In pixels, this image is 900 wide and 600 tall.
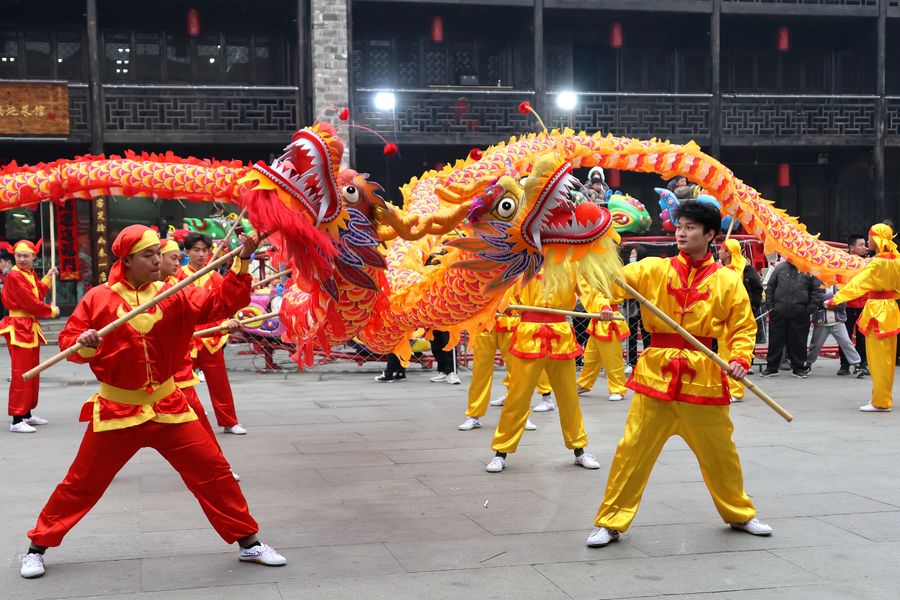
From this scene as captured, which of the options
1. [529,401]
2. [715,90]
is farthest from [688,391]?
[715,90]

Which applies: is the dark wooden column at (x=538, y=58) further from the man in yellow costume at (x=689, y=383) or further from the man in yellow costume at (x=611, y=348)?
the man in yellow costume at (x=689, y=383)

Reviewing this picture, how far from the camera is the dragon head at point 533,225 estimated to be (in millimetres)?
4688

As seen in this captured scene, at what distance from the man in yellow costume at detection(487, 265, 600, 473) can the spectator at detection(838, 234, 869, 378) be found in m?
5.29

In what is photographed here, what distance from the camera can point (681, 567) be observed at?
13.6ft

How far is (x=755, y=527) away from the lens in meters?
4.57

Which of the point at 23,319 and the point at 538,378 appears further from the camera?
the point at 23,319

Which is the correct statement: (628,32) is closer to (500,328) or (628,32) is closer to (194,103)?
(194,103)

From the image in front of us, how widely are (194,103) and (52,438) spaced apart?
9.44 m

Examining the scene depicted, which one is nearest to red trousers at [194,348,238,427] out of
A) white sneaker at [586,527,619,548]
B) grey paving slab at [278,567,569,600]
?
grey paving slab at [278,567,569,600]

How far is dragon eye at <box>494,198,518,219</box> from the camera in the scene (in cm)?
484

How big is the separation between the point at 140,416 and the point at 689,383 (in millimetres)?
2435

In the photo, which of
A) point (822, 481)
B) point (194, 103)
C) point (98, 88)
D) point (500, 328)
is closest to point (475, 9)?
point (194, 103)

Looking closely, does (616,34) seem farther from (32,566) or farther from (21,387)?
(32,566)

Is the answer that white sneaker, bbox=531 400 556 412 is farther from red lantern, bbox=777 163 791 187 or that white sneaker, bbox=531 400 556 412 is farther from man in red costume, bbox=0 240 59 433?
red lantern, bbox=777 163 791 187
